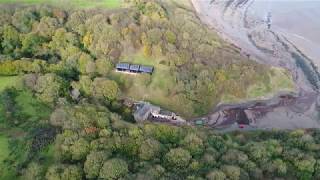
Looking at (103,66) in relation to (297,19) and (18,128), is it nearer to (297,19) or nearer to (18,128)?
(18,128)

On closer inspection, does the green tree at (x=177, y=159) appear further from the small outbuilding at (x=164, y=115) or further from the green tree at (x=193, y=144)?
the small outbuilding at (x=164, y=115)

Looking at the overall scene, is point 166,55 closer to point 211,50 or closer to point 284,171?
point 211,50

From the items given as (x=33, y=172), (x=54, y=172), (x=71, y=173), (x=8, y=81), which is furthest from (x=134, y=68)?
(x=33, y=172)

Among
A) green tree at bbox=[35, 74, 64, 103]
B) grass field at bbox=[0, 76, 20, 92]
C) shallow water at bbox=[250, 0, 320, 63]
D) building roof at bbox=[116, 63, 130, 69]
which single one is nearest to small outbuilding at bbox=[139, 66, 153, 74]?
building roof at bbox=[116, 63, 130, 69]

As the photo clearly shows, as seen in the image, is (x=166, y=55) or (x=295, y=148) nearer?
(x=295, y=148)

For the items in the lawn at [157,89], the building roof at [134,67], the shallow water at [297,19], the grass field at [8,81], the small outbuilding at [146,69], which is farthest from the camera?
the shallow water at [297,19]

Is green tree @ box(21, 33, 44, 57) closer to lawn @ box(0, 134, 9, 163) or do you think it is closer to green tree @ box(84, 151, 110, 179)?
lawn @ box(0, 134, 9, 163)

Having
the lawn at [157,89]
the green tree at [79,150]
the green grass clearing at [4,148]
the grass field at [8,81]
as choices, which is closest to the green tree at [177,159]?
the green tree at [79,150]

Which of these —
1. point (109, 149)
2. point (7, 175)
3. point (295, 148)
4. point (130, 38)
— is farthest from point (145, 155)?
point (130, 38)
